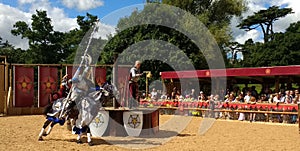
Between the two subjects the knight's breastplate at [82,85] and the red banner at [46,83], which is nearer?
the knight's breastplate at [82,85]

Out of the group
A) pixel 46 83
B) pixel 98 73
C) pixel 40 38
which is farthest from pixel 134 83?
pixel 40 38

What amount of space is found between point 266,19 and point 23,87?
45149 mm

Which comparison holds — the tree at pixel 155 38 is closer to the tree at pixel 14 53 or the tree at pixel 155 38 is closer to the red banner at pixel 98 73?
the red banner at pixel 98 73

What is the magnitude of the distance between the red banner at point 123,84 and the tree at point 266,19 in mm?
46420

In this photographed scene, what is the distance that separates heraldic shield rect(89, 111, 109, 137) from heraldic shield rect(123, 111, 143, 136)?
0.60 meters

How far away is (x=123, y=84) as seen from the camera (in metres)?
13.1

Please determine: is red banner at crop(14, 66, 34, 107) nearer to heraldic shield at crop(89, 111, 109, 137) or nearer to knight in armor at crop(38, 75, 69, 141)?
knight in armor at crop(38, 75, 69, 141)

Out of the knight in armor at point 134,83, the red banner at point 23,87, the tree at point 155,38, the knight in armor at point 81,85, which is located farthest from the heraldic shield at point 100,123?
the tree at point 155,38

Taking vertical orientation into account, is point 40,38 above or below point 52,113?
above

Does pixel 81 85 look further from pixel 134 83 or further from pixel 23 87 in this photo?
pixel 23 87

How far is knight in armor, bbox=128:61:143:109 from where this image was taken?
1184cm

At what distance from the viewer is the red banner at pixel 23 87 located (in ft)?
71.5

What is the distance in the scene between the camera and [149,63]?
3278 cm

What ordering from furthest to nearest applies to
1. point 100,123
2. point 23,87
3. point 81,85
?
A: point 23,87 → point 100,123 → point 81,85
